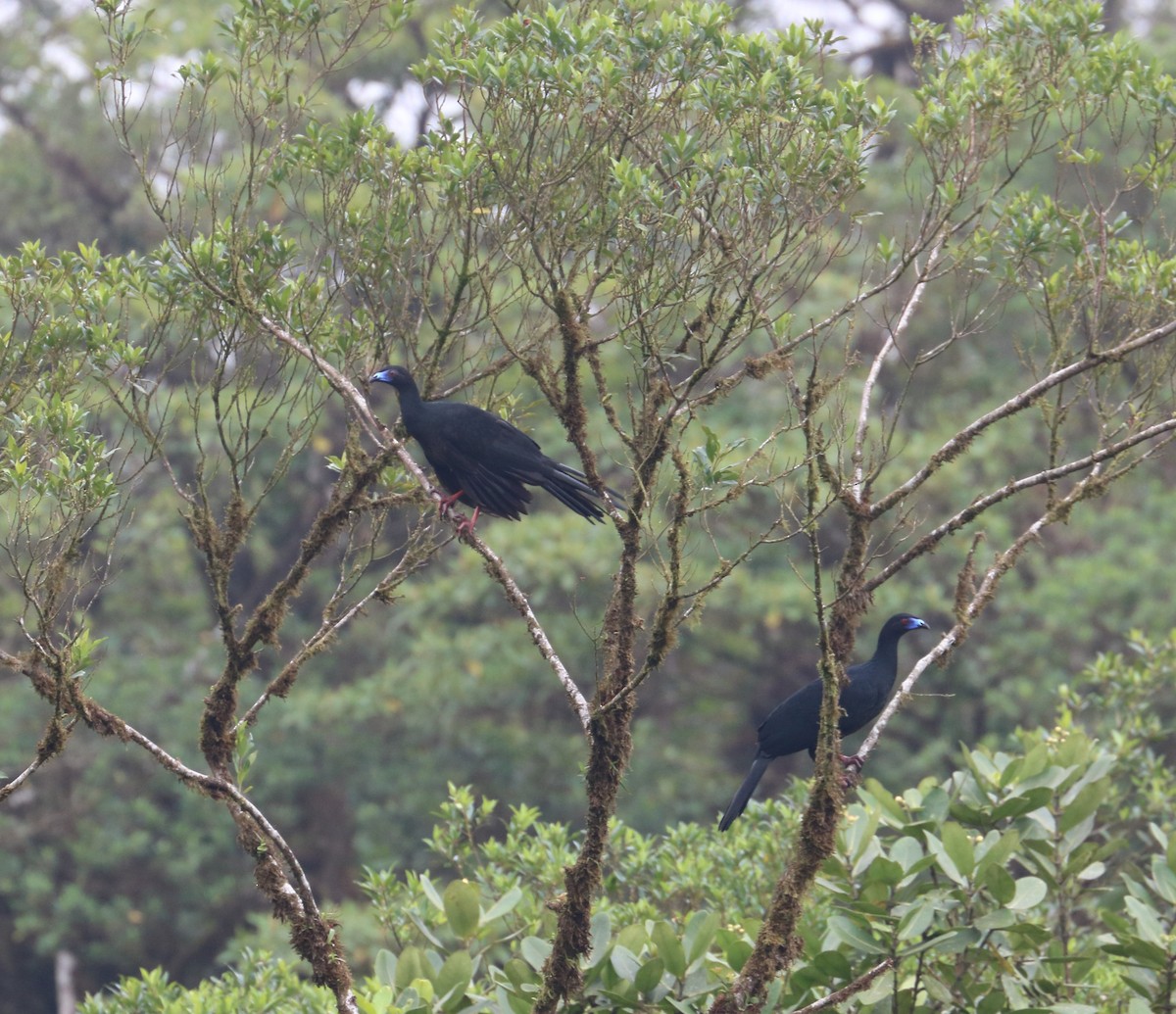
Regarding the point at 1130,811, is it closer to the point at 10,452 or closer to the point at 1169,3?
the point at 10,452

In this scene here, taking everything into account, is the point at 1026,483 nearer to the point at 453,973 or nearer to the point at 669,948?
the point at 669,948

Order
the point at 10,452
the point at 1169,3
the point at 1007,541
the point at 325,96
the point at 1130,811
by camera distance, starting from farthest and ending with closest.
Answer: the point at 1169,3
the point at 325,96
the point at 1007,541
the point at 1130,811
the point at 10,452

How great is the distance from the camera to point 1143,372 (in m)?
5.25

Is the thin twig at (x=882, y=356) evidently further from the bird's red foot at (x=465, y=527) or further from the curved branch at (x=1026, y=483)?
the bird's red foot at (x=465, y=527)

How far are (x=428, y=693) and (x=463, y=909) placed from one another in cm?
790

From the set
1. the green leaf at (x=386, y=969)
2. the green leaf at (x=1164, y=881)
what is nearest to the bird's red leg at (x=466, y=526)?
the green leaf at (x=386, y=969)

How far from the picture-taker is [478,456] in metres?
5.96

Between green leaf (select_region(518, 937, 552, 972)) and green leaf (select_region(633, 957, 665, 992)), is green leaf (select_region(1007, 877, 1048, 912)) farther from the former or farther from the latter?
green leaf (select_region(518, 937, 552, 972))

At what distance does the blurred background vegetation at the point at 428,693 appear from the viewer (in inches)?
493

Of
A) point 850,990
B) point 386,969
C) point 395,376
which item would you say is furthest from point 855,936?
point 395,376

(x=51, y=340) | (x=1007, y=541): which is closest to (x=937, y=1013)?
(x=51, y=340)

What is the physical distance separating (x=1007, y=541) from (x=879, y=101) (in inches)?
319

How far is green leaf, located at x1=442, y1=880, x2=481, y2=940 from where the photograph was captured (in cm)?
508

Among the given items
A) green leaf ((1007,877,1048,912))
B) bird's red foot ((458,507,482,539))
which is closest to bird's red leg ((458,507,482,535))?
bird's red foot ((458,507,482,539))
